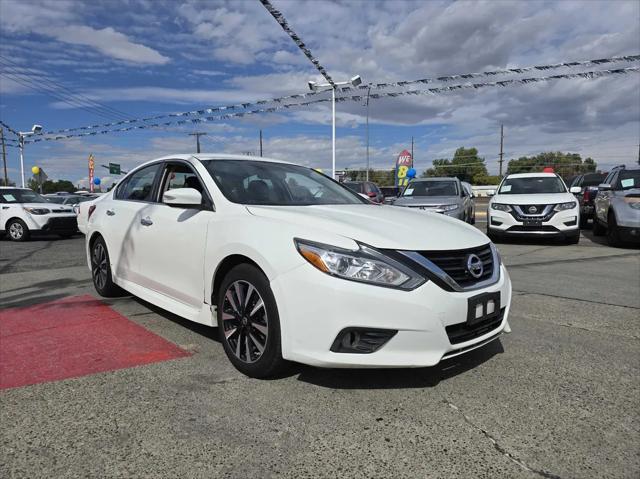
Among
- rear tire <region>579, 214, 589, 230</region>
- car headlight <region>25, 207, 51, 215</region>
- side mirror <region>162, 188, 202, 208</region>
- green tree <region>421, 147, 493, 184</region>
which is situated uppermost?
green tree <region>421, 147, 493, 184</region>

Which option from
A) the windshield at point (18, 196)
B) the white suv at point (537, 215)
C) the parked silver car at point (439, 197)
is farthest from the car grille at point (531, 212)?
the windshield at point (18, 196)

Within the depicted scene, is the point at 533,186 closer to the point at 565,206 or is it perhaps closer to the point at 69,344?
the point at 565,206

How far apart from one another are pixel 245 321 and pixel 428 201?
865 centimetres

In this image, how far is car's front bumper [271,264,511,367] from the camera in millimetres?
2584

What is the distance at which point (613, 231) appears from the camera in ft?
33.0

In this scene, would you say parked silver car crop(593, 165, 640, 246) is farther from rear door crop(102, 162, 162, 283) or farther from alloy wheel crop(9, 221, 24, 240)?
alloy wheel crop(9, 221, 24, 240)

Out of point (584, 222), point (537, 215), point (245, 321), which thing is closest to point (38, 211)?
point (245, 321)

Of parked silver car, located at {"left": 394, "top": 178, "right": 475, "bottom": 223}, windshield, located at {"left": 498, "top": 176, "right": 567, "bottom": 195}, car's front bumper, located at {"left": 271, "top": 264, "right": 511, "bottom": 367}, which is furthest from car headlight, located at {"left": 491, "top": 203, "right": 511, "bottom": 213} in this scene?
car's front bumper, located at {"left": 271, "top": 264, "right": 511, "bottom": 367}

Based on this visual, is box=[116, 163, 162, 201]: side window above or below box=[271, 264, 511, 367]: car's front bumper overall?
above

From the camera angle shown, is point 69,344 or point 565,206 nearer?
point 69,344

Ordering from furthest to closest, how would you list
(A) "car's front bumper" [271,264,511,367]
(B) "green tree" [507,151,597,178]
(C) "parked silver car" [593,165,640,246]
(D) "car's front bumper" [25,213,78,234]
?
(B) "green tree" [507,151,597,178], (D) "car's front bumper" [25,213,78,234], (C) "parked silver car" [593,165,640,246], (A) "car's front bumper" [271,264,511,367]

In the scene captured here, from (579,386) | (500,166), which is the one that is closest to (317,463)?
(579,386)

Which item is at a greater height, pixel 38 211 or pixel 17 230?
pixel 38 211

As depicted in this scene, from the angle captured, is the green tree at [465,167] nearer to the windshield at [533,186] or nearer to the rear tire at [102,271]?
the windshield at [533,186]
